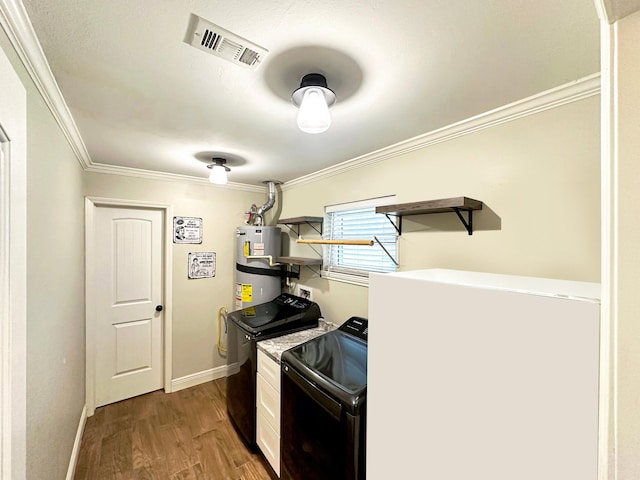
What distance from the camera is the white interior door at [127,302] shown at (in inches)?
101

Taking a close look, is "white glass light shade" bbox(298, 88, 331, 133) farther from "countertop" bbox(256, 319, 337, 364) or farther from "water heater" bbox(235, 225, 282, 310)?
"water heater" bbox(235, 225, 282, 310)

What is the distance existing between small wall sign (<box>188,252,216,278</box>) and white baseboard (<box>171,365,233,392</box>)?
1027mm

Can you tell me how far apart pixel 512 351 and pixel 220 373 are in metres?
3.26

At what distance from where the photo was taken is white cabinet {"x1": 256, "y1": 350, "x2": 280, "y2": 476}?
5.74ft

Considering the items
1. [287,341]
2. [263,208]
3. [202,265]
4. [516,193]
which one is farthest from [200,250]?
[516,193]

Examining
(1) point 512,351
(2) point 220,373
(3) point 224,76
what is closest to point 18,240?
(3) point 224,76

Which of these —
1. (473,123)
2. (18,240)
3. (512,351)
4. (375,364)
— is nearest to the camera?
(512,351)

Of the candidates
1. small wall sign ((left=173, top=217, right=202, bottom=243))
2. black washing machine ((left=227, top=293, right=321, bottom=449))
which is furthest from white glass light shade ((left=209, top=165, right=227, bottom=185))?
black washing machine ((left=227, top=293, right=321, bottom=449))

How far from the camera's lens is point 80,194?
2.22 m

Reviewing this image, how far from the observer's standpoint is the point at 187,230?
2879 millimetres

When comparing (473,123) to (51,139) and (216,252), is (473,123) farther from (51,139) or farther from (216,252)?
(216,252)

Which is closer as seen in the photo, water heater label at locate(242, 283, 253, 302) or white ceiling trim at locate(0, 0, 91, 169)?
white ceiling trim at locate(0, 0, 91, 169)

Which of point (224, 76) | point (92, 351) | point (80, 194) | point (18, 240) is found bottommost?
point (92, 351)

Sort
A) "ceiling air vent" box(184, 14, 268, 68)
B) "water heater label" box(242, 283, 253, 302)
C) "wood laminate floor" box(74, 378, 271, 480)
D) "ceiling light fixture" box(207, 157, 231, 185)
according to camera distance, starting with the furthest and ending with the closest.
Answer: "water heater label" box(242, 283, 253, 302), "ceiling light fixture" box(207, 157, 231, 185), "wood laminate floor" box(74, 378, 271, 480), "ceiling air vent" box(184, 14, 268, 68)
